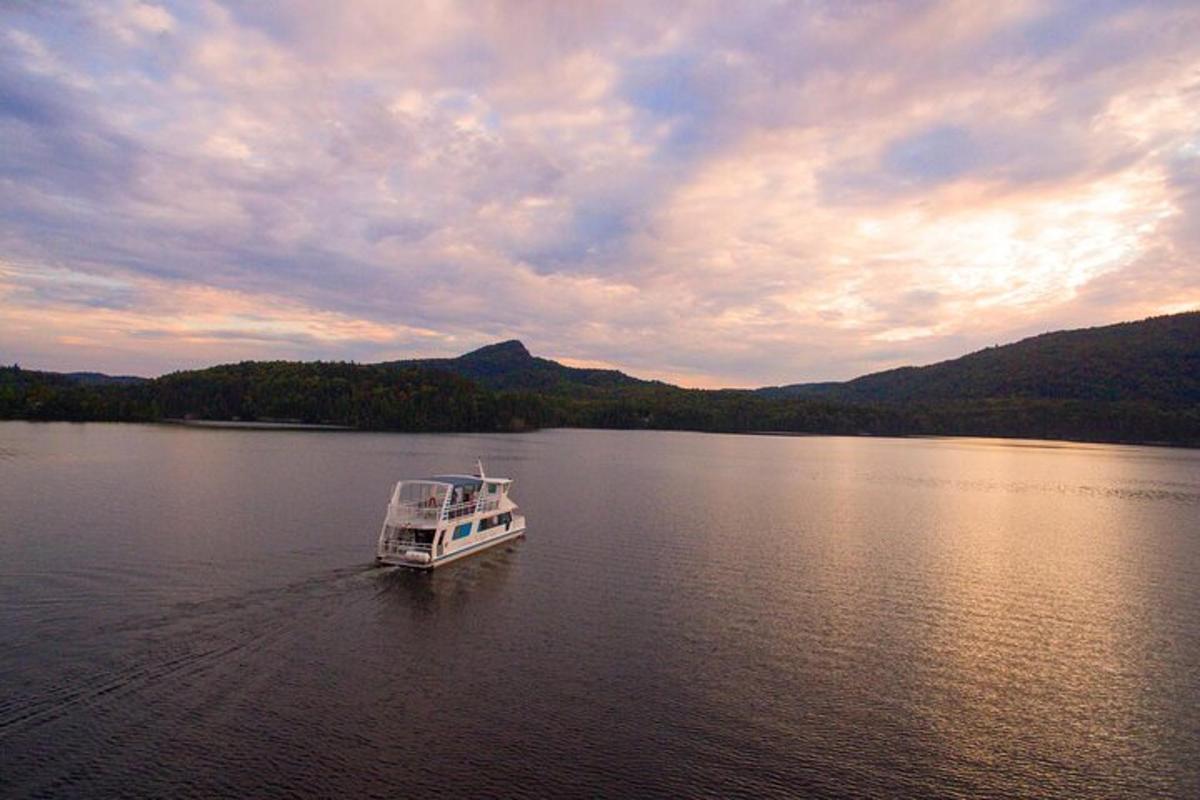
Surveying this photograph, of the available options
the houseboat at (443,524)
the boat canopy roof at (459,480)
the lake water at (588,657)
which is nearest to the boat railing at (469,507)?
the houseboat at (443,524)

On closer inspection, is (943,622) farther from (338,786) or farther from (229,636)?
(229,636)

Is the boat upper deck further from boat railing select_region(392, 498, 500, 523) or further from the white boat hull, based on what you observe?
the white boat hull

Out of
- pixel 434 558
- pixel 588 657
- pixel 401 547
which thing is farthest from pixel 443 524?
pixel 588 657

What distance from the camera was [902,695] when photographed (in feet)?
78.7

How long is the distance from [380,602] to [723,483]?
197ft

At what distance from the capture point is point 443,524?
40.8 metres

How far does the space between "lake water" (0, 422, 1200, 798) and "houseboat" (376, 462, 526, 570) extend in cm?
159

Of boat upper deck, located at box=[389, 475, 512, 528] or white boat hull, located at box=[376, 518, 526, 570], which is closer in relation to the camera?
white boat hull, located at box=[376, 518, 526, 570]

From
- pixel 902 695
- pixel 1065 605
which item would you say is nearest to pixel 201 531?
Result: pixel 902 695

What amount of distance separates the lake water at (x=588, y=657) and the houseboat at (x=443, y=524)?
1.59m

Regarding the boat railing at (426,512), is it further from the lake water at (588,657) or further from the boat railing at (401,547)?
the lake water at (588,657)

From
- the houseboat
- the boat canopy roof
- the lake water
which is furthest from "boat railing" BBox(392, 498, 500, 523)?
the lake water

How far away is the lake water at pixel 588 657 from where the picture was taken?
18.5m

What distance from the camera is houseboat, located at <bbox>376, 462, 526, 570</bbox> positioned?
39.5 meters
